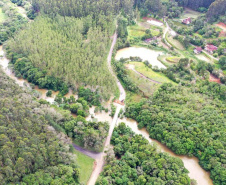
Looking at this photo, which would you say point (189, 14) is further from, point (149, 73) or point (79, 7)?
point (149, 73)

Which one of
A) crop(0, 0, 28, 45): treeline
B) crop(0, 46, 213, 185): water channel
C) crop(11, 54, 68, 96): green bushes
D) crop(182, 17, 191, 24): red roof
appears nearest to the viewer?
crop(0, 46, 213, 185): water channel

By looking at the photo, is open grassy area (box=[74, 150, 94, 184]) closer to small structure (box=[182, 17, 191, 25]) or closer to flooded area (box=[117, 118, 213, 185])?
flooded area (box=[117, 118, 213, 185])

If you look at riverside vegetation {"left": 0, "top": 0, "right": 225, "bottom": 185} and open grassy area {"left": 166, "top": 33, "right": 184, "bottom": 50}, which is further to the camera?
open grassy area {"left": 166, "top": 33, "right": 184, "bottom": 50}

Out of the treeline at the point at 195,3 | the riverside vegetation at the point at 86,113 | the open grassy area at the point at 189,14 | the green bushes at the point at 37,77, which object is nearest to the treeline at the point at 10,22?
the riverside vegetation at the point at 86,113

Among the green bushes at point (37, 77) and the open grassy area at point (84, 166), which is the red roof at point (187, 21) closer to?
the green bushes at point (37, 77)

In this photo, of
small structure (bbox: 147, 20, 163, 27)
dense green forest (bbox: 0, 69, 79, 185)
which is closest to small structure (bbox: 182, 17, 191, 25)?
small structure (bbox: 147, 20, 163, 27)

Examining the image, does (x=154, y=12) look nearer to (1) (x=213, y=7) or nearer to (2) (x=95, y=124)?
(1) (x=213, y=7)

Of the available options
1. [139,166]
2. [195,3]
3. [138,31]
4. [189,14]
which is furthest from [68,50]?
[195,3]
